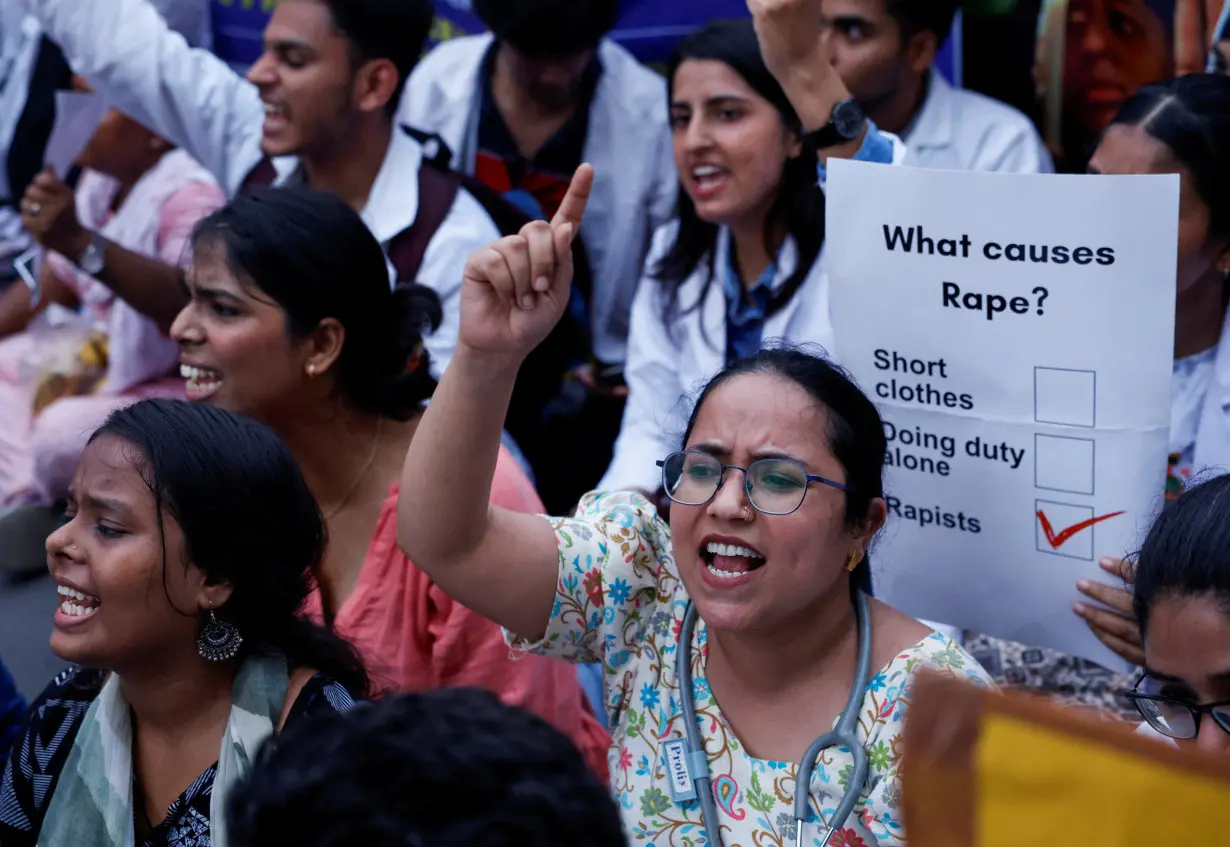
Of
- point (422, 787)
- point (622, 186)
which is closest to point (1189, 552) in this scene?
point (422, 787)

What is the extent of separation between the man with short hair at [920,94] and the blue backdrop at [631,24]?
0.32m

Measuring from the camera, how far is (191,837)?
2402mm

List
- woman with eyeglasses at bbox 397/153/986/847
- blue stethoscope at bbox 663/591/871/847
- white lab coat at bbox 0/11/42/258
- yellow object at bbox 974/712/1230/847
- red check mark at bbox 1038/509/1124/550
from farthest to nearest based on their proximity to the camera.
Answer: white lab coat at bbox 0/11/42/258 < red check mark at bbox 1038/509/1124/550 < woman with eyeglasses at bbox 397/153/986/847 < blue stethoscope at bbox 663/591/871/847 < yellow object at bbox 974/712/1230/847

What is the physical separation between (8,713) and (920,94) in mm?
2767

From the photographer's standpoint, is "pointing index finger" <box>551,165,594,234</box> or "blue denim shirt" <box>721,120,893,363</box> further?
"blue denim shirt" <box>721,120,893,363</box>

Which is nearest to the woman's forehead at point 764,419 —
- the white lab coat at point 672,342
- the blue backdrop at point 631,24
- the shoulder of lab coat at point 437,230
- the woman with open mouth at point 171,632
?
the woman with open mouth at point 171,632

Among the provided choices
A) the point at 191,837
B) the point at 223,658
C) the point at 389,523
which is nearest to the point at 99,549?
the point at 223,658

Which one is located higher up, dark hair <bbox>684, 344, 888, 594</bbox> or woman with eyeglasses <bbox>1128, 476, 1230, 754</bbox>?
dark hair <bbox>684, 344, 888, 594</bbox>

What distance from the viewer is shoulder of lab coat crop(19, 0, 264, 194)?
15.7ft

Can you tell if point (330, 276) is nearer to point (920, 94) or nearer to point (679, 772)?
point (679, 772)

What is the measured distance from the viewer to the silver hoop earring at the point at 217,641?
99.2 inches

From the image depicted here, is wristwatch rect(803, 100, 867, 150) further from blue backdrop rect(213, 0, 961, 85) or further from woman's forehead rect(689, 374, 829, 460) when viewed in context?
blue backdrop rect(213, 0, 961, 85)

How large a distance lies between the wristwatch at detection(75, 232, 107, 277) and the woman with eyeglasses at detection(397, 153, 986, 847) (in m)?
2.34

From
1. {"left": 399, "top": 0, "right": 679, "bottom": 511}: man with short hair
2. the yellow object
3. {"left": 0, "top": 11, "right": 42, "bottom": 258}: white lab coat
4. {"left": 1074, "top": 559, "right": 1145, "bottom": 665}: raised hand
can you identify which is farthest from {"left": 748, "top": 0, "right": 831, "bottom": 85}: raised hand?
{"left": 0, "top": 11, "right": 42, "bottom": 258}: white lab coat
